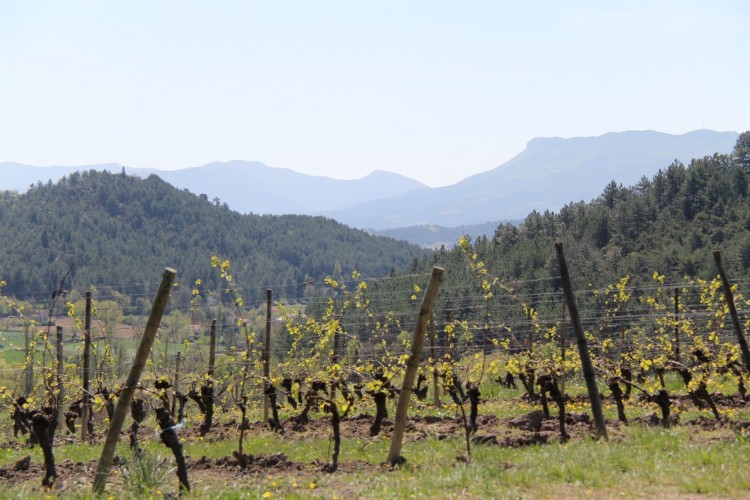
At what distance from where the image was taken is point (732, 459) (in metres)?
10.2

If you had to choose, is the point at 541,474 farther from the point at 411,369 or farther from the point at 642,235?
the point at 642,235

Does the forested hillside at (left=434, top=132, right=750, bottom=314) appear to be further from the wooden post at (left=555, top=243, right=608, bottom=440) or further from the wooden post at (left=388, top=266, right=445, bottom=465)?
the wooden post at (left=388, top=266, right=445, bottom=465)

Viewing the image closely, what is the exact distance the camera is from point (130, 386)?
1030 centimetres

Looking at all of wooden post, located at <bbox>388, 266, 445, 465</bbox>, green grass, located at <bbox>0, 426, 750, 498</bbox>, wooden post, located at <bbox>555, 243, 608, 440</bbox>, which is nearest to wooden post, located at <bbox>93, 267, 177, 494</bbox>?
green grass, located at <bbox>0, 426, 750, 498</bbox>

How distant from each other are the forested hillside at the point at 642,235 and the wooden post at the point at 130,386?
177 ft

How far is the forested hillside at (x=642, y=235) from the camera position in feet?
236

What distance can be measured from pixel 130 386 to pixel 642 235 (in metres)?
86.7

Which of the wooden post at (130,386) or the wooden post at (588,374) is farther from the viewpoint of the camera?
the wooden post at (588,374)

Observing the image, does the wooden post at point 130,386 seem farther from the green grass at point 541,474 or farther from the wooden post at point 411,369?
the wooden post at point 411,369

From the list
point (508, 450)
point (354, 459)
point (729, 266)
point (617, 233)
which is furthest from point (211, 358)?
point (617, 233)

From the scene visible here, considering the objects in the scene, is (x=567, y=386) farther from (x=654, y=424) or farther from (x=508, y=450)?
(x=508, y=450)

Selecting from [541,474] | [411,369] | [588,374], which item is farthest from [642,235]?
[541,474]

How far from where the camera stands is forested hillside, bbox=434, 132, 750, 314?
71938 mm

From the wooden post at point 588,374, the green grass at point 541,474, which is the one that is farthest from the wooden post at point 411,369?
the wooden post at point 588,374
